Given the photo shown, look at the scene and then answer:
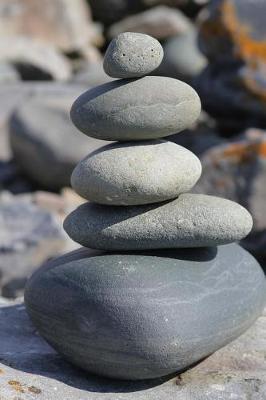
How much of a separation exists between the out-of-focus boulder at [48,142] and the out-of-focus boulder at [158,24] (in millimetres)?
6020

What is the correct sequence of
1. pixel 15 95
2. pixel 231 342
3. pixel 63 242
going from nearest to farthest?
pixel 231 342 → pixel 63 242 → pixel 15 95

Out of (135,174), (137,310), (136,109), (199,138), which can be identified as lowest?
(199,138)

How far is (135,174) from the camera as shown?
3.79 metres

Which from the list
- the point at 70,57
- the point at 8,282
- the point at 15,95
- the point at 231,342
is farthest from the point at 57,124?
the point at 70,57

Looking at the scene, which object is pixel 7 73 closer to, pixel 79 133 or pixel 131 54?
pixel 79 133

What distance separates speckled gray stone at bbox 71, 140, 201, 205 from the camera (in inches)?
149

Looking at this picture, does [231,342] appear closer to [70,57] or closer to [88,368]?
[88,368]

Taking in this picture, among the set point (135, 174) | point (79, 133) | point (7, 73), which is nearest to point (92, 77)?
point (7, 73)

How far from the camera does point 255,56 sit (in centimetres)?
791

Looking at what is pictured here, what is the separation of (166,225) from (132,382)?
0.75 meters

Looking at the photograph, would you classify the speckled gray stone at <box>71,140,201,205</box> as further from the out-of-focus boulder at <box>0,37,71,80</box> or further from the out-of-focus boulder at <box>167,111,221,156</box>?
the out-of-focus boulder at <box>0,37,71,80</box>

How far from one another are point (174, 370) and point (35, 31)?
12.2 metres

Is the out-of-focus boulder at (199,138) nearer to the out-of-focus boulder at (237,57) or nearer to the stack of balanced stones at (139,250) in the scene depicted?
the out-of-focus boulder at (237,57)

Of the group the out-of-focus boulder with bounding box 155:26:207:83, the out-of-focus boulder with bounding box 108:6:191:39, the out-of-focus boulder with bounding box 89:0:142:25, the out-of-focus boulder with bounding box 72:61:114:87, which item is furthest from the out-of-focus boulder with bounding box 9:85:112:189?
the out-of-focus boulder with bounding box 89:0:142:25
